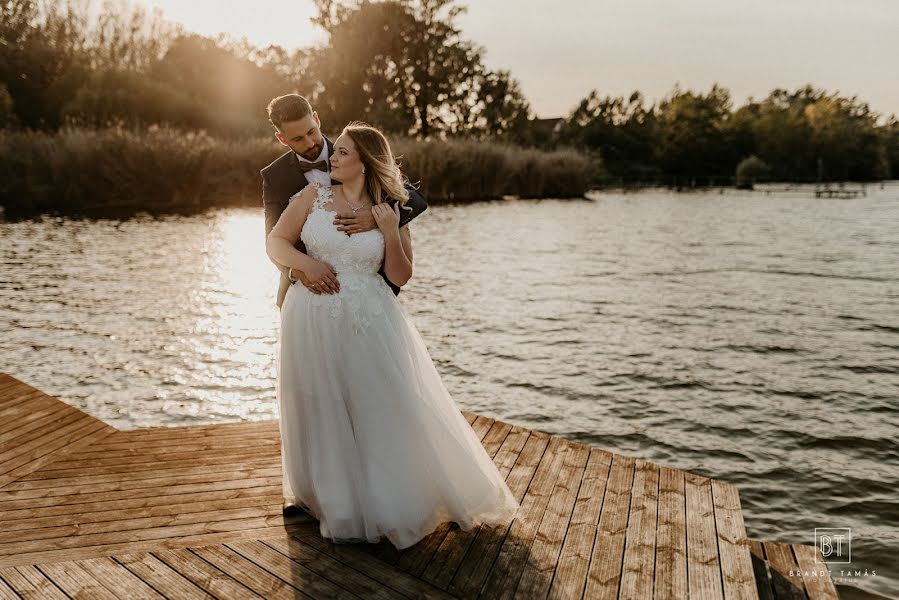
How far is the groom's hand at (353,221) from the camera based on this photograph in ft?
12.0

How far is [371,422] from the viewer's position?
12.2ft

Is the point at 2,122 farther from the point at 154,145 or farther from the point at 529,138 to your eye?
the point at 529,138

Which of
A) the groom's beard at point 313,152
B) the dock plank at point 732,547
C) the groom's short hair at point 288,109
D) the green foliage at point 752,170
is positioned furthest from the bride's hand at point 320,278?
the green foliage at point 752,170

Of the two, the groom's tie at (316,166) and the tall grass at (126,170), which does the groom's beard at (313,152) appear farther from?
the tall grass at (126,170)

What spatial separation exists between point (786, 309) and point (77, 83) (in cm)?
4318

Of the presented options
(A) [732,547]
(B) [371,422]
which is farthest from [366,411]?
(A) [732,547]

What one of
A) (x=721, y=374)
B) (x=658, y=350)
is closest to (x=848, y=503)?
(x=721, y=374)

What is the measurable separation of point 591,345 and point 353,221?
328 inches

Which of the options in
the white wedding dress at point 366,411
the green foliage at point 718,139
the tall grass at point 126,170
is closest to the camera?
the white wedding dress at point 366,411

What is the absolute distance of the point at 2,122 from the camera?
1521 inches

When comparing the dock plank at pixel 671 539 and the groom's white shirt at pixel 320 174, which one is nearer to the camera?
the dock plank at pixel 671 539

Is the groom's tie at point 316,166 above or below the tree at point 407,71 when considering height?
below

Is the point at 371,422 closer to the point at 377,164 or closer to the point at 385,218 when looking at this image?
the point at 385,218

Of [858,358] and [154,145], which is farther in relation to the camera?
[154,145]
